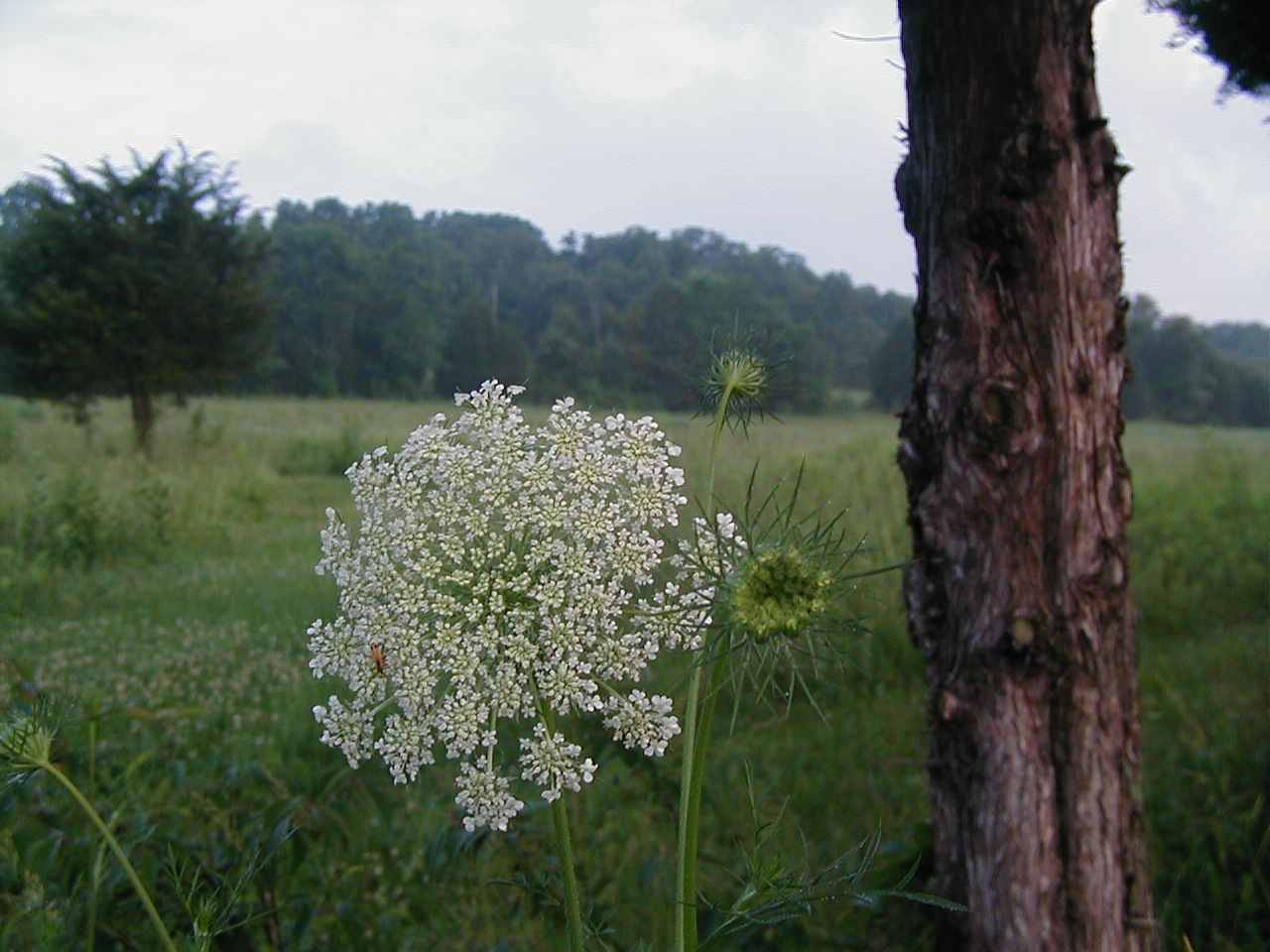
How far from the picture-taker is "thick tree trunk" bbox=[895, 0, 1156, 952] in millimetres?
2773

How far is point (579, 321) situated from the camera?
22.2ft

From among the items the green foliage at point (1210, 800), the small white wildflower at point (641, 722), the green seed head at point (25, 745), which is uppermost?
the small white wildflower at point (641, 722)

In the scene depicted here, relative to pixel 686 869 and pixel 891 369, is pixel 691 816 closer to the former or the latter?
pixel 686 869

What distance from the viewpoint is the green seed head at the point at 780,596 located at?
1039 millimetres

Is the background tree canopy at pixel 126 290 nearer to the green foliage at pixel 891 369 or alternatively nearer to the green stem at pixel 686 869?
the green foliage at pixel 891 369

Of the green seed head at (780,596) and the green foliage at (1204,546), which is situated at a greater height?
the green seed head at (780,596)

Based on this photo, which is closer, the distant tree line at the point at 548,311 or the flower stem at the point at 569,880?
the flower stem at the point at 569,880

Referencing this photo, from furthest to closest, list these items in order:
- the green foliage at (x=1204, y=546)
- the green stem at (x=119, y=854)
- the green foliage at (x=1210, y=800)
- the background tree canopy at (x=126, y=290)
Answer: the background tree canopy at (x=126, y=290) < the green foliage at (x=1204, y=546) < the green foliage at (x=1210, y=800) < the green stem at (x=119, y=854)

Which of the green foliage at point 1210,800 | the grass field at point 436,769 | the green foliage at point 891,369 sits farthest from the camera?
the green foliage at point 891,369

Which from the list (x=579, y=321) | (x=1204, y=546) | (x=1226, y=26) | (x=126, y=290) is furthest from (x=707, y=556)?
(x=126, y=290)

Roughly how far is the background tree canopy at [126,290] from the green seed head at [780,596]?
17.1 meters

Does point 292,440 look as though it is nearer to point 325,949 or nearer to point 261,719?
point 261,719

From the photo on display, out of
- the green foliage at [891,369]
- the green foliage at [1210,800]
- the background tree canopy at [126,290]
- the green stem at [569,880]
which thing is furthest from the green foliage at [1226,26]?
the background tree canopy at [126,290]

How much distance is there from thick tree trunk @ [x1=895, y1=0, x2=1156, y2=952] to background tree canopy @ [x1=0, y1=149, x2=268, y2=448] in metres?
15.9
